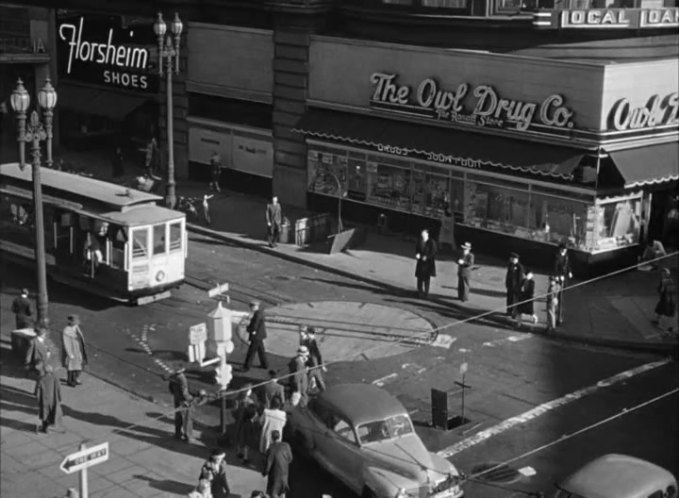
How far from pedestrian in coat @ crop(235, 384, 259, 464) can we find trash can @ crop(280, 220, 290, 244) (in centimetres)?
1731

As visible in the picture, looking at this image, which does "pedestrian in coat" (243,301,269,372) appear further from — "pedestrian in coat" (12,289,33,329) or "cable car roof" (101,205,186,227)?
"cable car roof" (101,205,186,227)

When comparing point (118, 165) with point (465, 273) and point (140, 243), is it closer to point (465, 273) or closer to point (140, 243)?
point (140, 243)

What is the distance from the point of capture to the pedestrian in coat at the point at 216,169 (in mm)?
48969

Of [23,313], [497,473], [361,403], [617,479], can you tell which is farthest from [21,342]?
[617,479]

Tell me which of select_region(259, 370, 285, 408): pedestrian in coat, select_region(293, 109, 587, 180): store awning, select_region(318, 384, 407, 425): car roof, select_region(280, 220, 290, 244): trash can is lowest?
select_region(280, 220, 290, 244): trash can

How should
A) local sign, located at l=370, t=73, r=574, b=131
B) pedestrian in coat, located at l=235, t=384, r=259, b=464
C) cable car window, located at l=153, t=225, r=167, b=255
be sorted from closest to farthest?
pedestrian in coat, located at l=235, t=384, r=259, b=464 < cable car window, located at l=153, t=225, r=167, b=255 < local sign, located at l=370, t=73, r=574, b=131

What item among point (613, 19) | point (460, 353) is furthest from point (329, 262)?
point (613, 19)

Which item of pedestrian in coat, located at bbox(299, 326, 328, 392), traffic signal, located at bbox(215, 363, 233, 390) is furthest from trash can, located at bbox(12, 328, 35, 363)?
pedestrian in coat, located at bbox(299, 326, 328, 392)

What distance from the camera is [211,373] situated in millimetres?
29109

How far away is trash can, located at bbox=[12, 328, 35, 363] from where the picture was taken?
2980 cm

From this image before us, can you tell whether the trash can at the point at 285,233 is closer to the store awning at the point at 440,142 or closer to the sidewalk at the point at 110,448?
the store awning at the point at 440,142

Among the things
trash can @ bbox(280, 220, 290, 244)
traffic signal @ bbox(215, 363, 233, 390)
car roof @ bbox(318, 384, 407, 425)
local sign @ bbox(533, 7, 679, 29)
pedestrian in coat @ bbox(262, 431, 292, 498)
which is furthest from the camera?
trash can @ bbox(280, 220, 290, 244)

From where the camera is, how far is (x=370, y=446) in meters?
21.9

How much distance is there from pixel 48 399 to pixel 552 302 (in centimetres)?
1382
